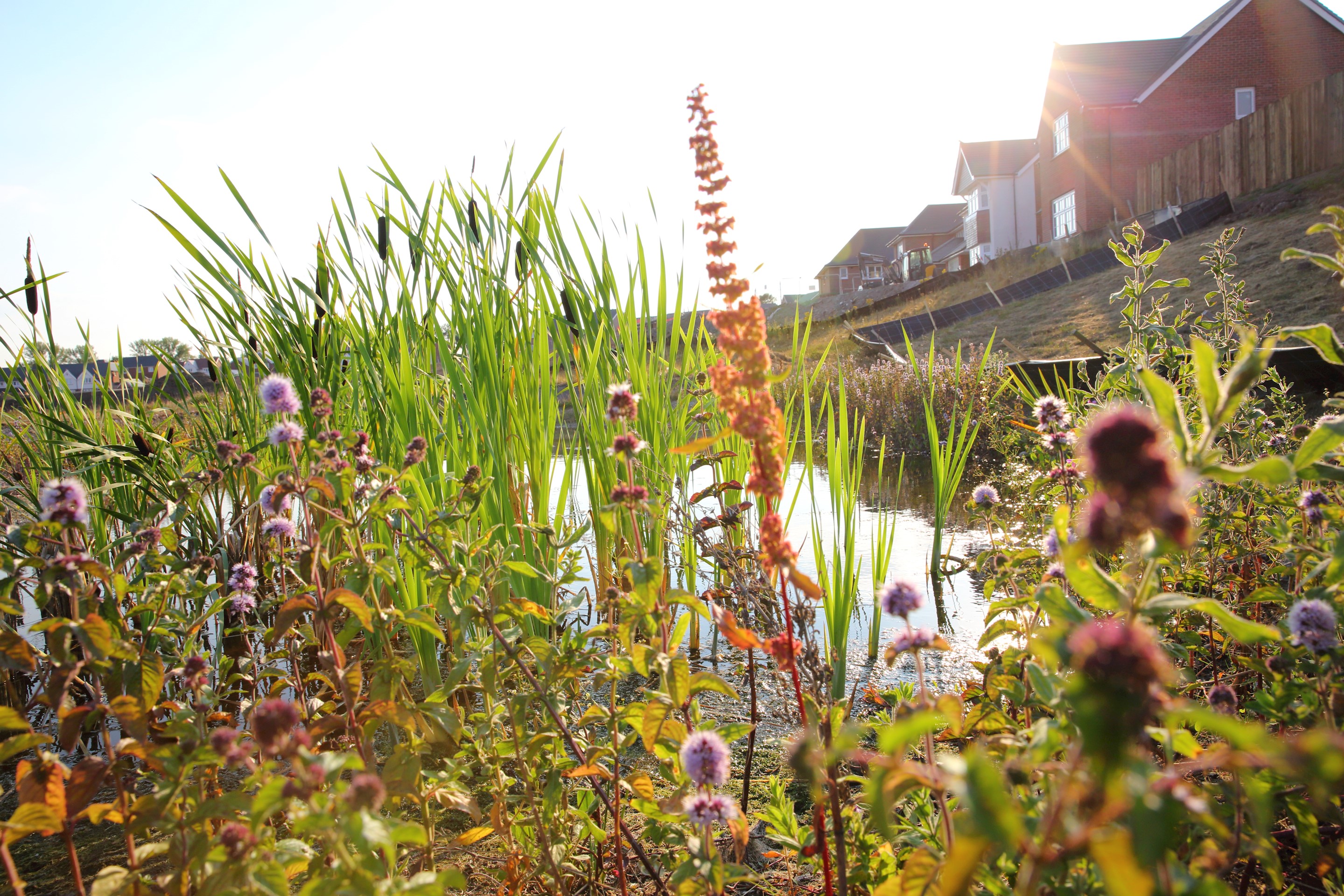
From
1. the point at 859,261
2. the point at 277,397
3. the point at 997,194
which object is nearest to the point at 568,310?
the point at 277,397

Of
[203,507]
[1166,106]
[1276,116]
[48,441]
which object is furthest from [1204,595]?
[1166,106]

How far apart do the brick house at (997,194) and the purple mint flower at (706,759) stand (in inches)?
1270

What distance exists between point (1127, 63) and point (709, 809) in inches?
1142

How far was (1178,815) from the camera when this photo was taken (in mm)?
417

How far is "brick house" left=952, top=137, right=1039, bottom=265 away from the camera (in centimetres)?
2941

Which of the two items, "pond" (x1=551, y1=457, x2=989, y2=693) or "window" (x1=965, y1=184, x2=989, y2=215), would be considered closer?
"pond" (x1=551, y1=457, x2=989, y2=693)

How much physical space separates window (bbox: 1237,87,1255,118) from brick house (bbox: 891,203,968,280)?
50.8ft

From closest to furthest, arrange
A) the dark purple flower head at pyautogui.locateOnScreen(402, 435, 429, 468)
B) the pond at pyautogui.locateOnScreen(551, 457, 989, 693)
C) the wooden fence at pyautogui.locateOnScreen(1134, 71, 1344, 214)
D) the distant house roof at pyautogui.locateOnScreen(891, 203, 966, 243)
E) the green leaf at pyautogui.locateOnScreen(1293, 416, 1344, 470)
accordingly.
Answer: the green leaf at pyautogui.locateOnScreen(1293, 416, 1344, 470)
the dark purple flower head at pyautogui.locateOnScreen(402, 435, 429, 468)
the pond at pyautogui.locateOnScreen(551, 457, 989, 693)
the wooden fence at pyautogui.locateOnScreen(1134, 71, 1344, 214)
the distant house roof at pyautogui.locateOnScreen(891, 203, 966, 243)

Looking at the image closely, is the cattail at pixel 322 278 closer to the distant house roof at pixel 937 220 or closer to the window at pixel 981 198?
the window at pixel 981 198

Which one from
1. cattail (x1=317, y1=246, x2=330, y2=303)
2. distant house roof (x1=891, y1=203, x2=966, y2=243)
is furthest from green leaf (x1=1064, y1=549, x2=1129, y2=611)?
distant house roof (x1=891, y1=203, x2=966, y2=243)

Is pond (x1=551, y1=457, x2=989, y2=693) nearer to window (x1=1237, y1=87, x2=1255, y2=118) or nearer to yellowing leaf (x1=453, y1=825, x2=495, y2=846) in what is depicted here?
yellowing leaf (x1=453, y1=825, x2=495, y2=846)

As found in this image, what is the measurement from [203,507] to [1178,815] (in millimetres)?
2958

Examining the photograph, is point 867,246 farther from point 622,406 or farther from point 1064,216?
point 622,406

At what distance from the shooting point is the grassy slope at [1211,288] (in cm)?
746
